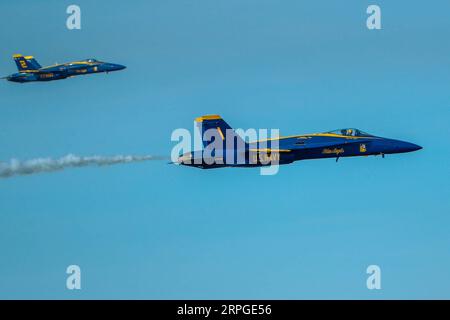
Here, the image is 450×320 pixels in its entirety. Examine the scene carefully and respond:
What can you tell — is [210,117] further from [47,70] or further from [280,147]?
[47,70]

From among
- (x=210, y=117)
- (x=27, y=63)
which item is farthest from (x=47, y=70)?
(x=210, y=117)

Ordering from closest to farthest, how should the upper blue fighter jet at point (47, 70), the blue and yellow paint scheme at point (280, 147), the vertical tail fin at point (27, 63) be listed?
the blue and yellow paint scheme at point (280, 147)
the upper blue fighter jet at point (47, 70)
the vertical tail fin at point (27, 63)

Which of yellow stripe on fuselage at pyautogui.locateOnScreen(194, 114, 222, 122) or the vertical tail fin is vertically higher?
the vertical tail fin

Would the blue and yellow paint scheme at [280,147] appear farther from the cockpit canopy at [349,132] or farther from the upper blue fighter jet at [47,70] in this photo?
the upper blue fighter jet at [47,70]

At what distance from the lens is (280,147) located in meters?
78.6

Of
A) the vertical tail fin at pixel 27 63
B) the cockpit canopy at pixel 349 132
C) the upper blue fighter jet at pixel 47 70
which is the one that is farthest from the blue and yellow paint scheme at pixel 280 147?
the vertical tail fin at pixel 27 63

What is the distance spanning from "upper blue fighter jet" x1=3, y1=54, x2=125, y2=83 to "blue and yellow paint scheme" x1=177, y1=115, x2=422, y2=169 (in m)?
17.3

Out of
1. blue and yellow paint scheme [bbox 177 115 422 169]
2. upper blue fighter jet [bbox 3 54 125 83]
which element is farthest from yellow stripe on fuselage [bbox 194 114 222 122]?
upper blue fighter jet [bbox 3 54 125 83]

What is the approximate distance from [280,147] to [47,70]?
22.1 metres

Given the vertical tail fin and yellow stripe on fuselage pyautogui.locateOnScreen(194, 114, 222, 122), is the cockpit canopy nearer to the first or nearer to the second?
yellow stripe on fuselage pyautogui.locateOnScreen(194, 114, 222, 122)

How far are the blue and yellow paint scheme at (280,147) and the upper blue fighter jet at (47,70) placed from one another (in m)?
17.3

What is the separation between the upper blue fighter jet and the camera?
93812 mm

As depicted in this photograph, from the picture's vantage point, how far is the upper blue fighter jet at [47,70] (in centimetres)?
9381
